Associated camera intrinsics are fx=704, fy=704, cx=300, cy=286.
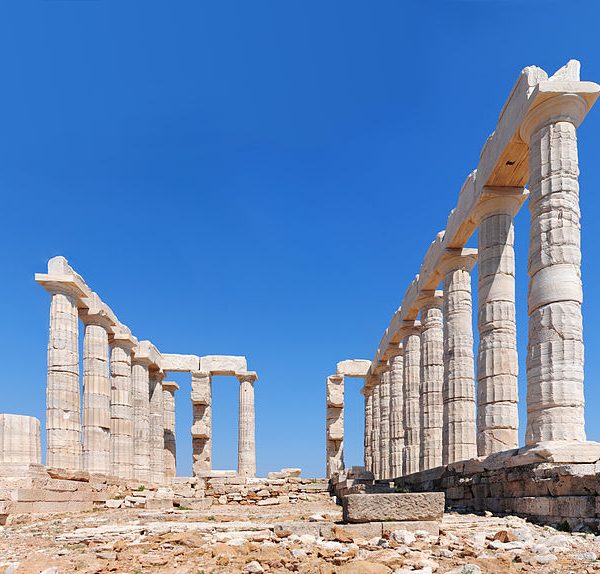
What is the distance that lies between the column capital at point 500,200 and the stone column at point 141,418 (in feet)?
69.0

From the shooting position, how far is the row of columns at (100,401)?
2392 cm

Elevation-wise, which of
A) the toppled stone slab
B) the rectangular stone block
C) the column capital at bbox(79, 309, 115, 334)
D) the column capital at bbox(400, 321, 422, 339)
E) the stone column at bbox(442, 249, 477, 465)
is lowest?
the rectangular stone block

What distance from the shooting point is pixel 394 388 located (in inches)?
1254

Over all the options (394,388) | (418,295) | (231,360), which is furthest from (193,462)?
(418,295)

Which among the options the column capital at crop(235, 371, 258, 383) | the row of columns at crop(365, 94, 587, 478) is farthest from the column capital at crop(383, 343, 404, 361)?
the column capital at crop(235, 371, 258, 383)

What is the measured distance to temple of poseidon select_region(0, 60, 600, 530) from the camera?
12.8 meters

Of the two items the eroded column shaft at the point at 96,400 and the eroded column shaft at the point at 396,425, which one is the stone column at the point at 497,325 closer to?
the eroded column shaft at the point at 396,425

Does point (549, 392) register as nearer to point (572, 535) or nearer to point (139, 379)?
point (572, 535)

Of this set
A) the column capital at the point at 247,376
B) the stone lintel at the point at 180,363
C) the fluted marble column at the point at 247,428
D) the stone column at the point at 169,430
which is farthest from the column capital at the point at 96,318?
the stone column at the point at 169,430

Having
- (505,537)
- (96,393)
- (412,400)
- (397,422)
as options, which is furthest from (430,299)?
(505,537)

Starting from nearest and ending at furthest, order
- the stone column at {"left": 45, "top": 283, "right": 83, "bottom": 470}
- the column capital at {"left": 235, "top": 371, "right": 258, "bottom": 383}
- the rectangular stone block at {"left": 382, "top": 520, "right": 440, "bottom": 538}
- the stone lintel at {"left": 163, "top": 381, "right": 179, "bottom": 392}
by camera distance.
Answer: the rectangular stone block at {"left": 382, "top": 520, "right": 440, "bottom": 538}, the stone column at {"left": 45, "top": 283, "right": 83, "bottom": 470}, the column capital at {"left": 235, "top": 371, "right": 258, "bottom": 383}, the stone lintel at {"left": 163, "top": 381, "right": 179, "bottom": 392}

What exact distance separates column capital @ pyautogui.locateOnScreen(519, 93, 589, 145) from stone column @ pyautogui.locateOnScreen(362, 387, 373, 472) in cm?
2735

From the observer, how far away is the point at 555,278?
13406 millimetres

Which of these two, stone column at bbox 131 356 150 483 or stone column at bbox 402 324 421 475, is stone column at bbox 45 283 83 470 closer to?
stone column at bbox 131 356 150 483
